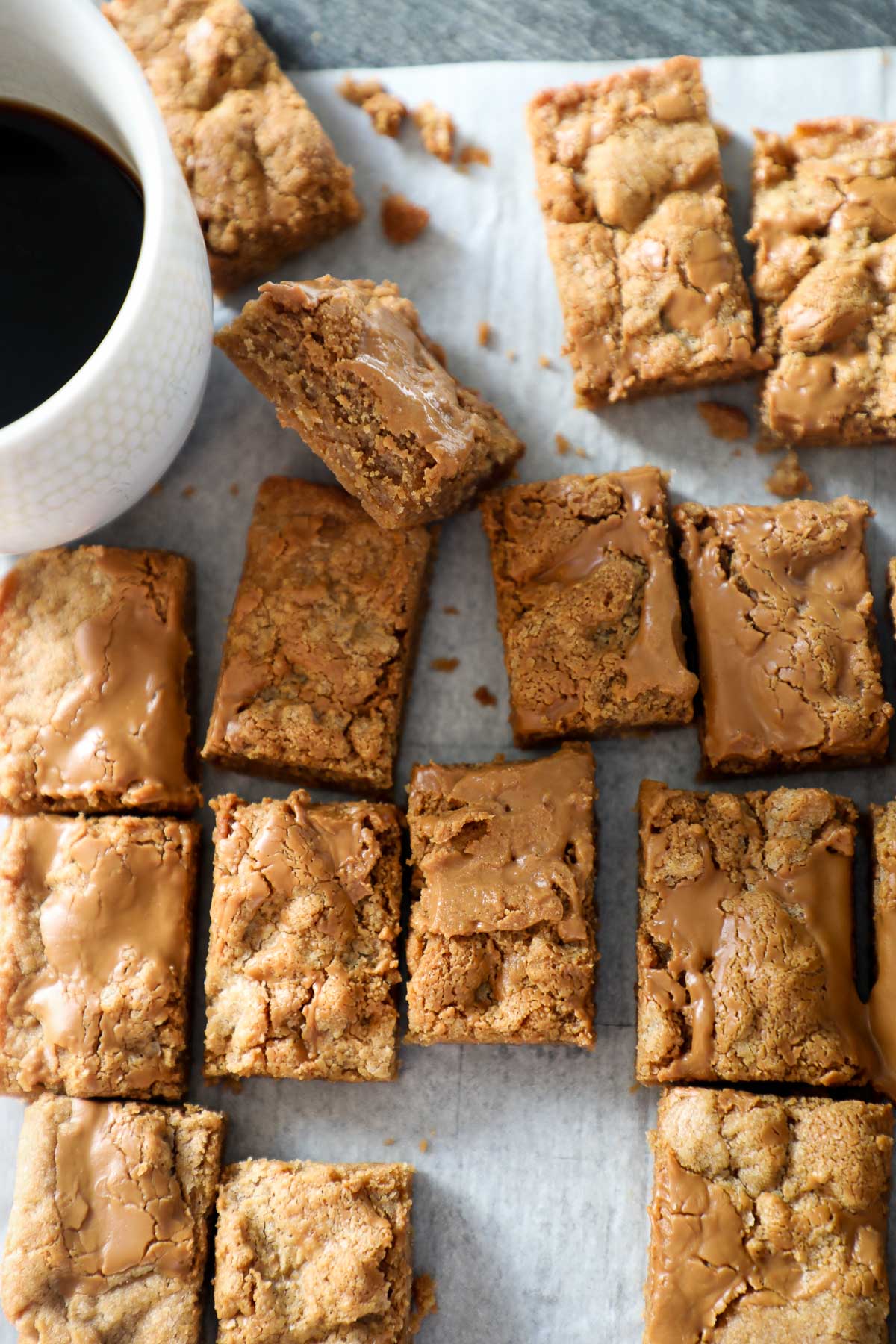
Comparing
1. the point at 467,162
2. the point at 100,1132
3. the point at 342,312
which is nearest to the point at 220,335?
the point at 342,312

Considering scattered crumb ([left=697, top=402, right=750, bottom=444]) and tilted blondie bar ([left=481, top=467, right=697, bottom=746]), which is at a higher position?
scattered crumb ([left=697, top=402, right=750, bottom=444])

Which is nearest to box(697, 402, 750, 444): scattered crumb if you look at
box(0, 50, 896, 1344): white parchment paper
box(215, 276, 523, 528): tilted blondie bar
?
box(0, 50, 896, 1344): white parchment paper

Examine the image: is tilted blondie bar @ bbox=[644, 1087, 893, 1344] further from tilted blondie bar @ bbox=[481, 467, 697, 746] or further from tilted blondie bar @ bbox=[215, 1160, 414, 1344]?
tilted blondie bar @ bbox=[481, 467, 697, 746]

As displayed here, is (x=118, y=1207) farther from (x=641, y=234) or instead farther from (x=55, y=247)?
(x=641, y=234)

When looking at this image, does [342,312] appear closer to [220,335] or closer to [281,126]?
[220,335]

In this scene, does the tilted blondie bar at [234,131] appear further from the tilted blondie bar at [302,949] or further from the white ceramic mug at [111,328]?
the tilted blondie bar at [302,949]

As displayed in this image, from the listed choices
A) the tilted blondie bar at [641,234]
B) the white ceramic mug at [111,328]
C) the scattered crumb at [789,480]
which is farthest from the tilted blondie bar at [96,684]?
the scattered crumb at [789,480]
